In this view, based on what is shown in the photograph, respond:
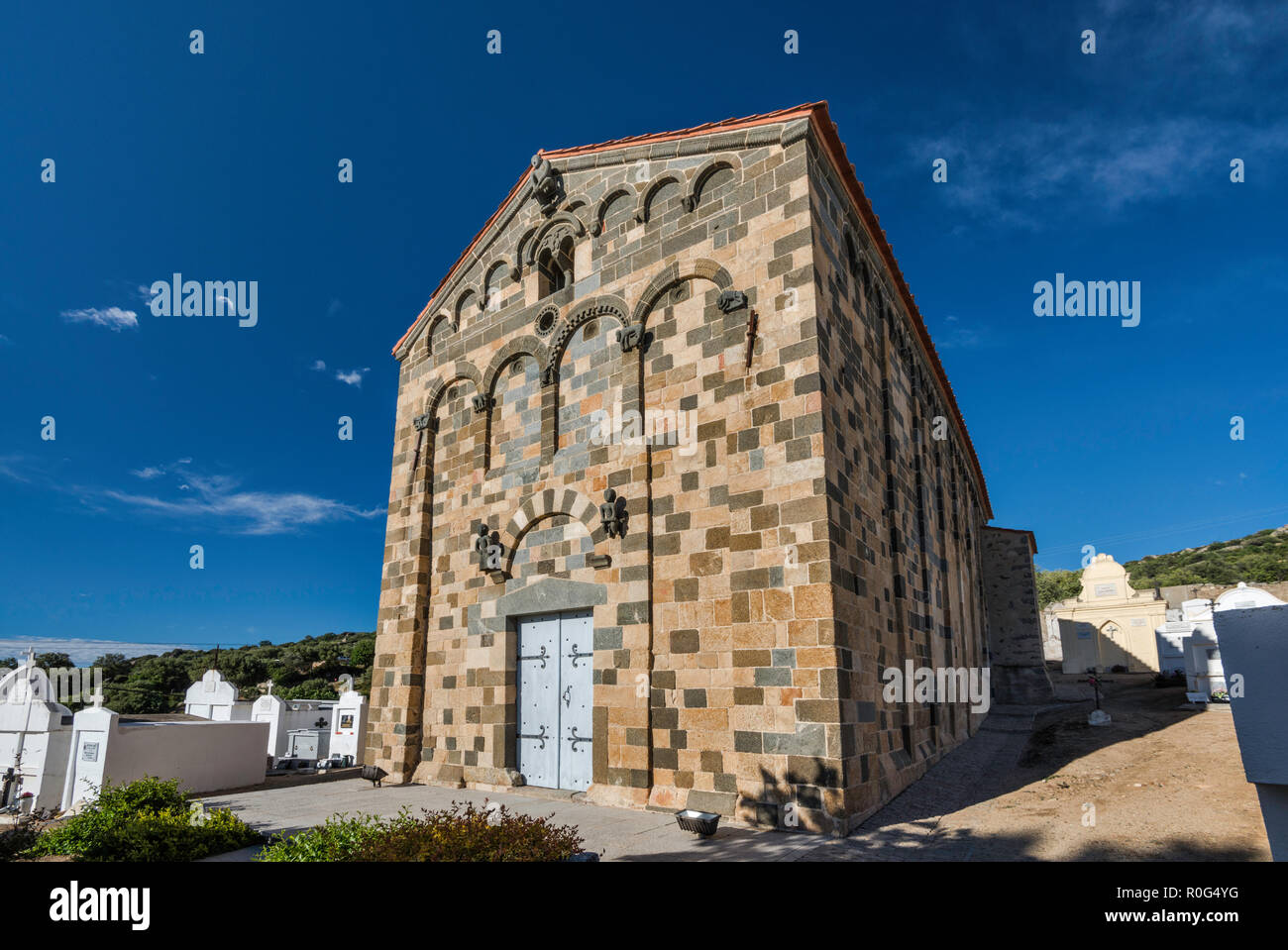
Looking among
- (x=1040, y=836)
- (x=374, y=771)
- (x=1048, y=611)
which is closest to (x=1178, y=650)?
(x=1048, y=611)

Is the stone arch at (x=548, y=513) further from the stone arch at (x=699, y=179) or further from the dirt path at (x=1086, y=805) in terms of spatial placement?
the dirt path at (x=1086, y=805)

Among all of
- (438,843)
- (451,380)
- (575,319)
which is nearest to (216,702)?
(451,380)

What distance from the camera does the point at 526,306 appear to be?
43.5ft

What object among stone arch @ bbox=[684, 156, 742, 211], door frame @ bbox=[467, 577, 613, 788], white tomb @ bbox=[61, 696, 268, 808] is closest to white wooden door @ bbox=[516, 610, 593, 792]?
door frame @ bbox=[467, 577, 613, 788]

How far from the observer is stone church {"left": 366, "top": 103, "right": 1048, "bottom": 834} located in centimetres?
859

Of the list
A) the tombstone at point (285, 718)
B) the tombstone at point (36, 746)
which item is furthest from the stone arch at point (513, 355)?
the tombstone at point (285, 718)

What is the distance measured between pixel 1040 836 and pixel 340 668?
49.4m

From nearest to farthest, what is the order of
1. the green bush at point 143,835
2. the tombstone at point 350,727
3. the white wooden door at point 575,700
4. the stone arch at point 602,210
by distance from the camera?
the green bush at point 143,835, the white wooden door at point 575,700, the stone arch at point 602,210, the tombstone at point 350,727

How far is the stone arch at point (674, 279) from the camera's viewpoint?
33.5ft

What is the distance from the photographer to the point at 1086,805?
8.34 m

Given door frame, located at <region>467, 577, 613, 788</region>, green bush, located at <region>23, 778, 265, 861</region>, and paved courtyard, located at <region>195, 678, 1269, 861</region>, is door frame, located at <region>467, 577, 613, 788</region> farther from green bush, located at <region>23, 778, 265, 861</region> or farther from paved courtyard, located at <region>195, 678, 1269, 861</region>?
green bush, located at <region>23, 778, 265, 861</region>

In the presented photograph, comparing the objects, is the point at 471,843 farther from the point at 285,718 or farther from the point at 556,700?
the point at 285,718

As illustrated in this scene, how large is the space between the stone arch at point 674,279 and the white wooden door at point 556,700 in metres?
4.74
